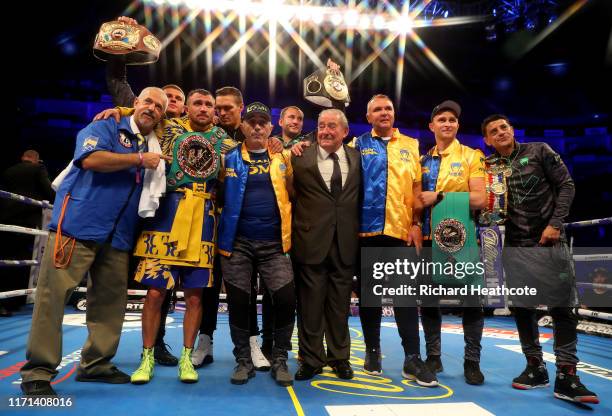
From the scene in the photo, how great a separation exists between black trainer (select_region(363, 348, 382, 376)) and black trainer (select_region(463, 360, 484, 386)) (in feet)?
1.55

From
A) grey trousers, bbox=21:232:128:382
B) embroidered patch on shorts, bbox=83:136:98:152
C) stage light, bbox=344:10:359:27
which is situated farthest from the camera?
stage light, bbox=344:10:359:27

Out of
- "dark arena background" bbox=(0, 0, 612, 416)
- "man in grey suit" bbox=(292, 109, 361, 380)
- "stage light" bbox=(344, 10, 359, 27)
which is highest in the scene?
"stage light" bbox=(344, 10, 359, 27)

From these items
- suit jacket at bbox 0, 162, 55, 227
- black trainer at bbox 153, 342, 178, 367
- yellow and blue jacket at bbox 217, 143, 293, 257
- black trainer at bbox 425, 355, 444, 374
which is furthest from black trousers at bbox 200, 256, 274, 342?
suit jacket at bbox 0, 162, 55, 227

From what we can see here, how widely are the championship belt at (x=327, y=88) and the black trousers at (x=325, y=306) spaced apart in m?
1.08

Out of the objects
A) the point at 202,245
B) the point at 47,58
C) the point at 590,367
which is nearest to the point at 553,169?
the point at 590,367

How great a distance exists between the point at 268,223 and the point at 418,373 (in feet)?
3.73

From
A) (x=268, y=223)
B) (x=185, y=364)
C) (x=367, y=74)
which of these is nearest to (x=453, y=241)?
(x=268, y=223)

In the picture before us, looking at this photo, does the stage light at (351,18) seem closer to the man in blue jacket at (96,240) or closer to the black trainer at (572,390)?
the man in blue jacket at (96,240)

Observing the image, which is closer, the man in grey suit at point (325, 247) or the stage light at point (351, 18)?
the man in grey suit at point (325, 247)

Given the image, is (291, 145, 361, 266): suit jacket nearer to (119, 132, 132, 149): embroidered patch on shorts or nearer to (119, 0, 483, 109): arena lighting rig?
(119, 132, 132, 149): embroidered patch on shorts

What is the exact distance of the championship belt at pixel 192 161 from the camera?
217 centimetres

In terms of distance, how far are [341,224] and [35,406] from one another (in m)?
1.61

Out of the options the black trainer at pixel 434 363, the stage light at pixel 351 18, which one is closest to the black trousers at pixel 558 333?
the black trainer at pixel 434 363

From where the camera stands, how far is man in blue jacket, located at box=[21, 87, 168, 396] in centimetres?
184
